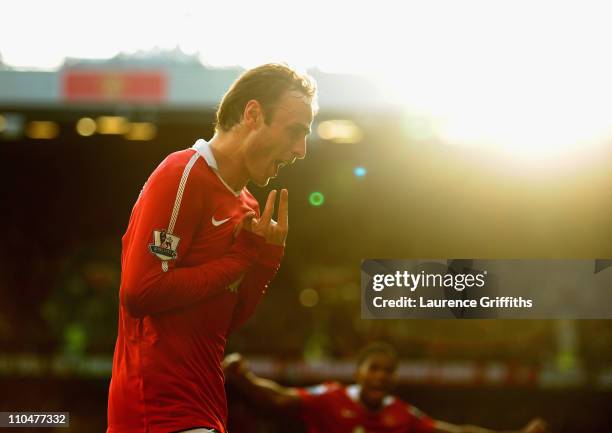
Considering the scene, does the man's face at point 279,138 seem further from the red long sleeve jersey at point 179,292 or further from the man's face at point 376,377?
the man's face at point 376,377

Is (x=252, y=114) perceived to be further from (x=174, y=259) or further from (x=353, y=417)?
(x=353, y=417)

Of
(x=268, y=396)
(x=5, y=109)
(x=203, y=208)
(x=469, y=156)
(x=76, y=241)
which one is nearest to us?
(x=203, y=208)

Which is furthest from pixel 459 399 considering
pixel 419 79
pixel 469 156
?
pixel 419 79

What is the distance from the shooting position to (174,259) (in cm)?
204

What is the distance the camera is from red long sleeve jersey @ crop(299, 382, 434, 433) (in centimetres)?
585

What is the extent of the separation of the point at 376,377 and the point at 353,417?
34 cm

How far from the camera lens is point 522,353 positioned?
413 inches

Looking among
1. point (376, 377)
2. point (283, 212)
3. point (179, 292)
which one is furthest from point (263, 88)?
point (376, 377)

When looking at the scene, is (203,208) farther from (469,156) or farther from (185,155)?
(469,156)

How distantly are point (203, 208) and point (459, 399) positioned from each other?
9192 mm

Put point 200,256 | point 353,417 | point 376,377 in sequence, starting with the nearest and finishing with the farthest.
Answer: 1. point 200,256
2. point 376,377
3. point 353,417

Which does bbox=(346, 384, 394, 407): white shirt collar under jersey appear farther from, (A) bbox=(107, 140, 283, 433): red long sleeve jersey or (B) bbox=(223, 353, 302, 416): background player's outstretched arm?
(A) bbox=(107, 140, 283, 433): red long sleeve jersey

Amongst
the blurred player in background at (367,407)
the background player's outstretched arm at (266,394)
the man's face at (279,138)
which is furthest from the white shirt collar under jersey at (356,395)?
the man's face at (279,138)

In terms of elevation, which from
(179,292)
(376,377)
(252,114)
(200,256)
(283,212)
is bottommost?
(179,292)
